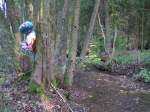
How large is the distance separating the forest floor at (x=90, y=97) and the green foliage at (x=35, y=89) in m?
0.12

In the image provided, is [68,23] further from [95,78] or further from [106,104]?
[95,78]

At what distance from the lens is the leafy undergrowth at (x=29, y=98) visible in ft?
27.2

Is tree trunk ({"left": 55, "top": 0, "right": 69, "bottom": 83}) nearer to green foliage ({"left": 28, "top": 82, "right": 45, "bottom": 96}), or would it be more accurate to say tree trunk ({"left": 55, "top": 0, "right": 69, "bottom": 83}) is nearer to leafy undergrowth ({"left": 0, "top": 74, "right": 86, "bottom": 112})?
leafy undergrowth ({"left": 0, "top": 74, "right": 86, "bottom": 112})

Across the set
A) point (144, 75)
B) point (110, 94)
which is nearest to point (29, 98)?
point (110, 94)

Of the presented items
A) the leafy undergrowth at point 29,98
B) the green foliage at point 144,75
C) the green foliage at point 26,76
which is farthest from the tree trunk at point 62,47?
the green foliage at point 144,75

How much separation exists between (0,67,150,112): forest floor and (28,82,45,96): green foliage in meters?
0.12

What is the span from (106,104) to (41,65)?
2536 mm

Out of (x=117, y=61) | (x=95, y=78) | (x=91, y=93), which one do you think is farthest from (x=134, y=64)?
(x=91, y=93)

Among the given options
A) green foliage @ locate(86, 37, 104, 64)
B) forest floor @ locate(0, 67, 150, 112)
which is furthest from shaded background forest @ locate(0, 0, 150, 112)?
green foliage @ locate(86, 37, 104, 64)

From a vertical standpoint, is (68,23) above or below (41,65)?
above

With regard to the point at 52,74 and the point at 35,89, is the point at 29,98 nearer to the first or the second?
the point at 35,89

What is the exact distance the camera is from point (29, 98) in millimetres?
9031

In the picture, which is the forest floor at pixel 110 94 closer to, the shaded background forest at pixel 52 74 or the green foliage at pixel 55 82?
the shaded background forest at pixel 52 74

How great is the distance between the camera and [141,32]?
3080 cm
